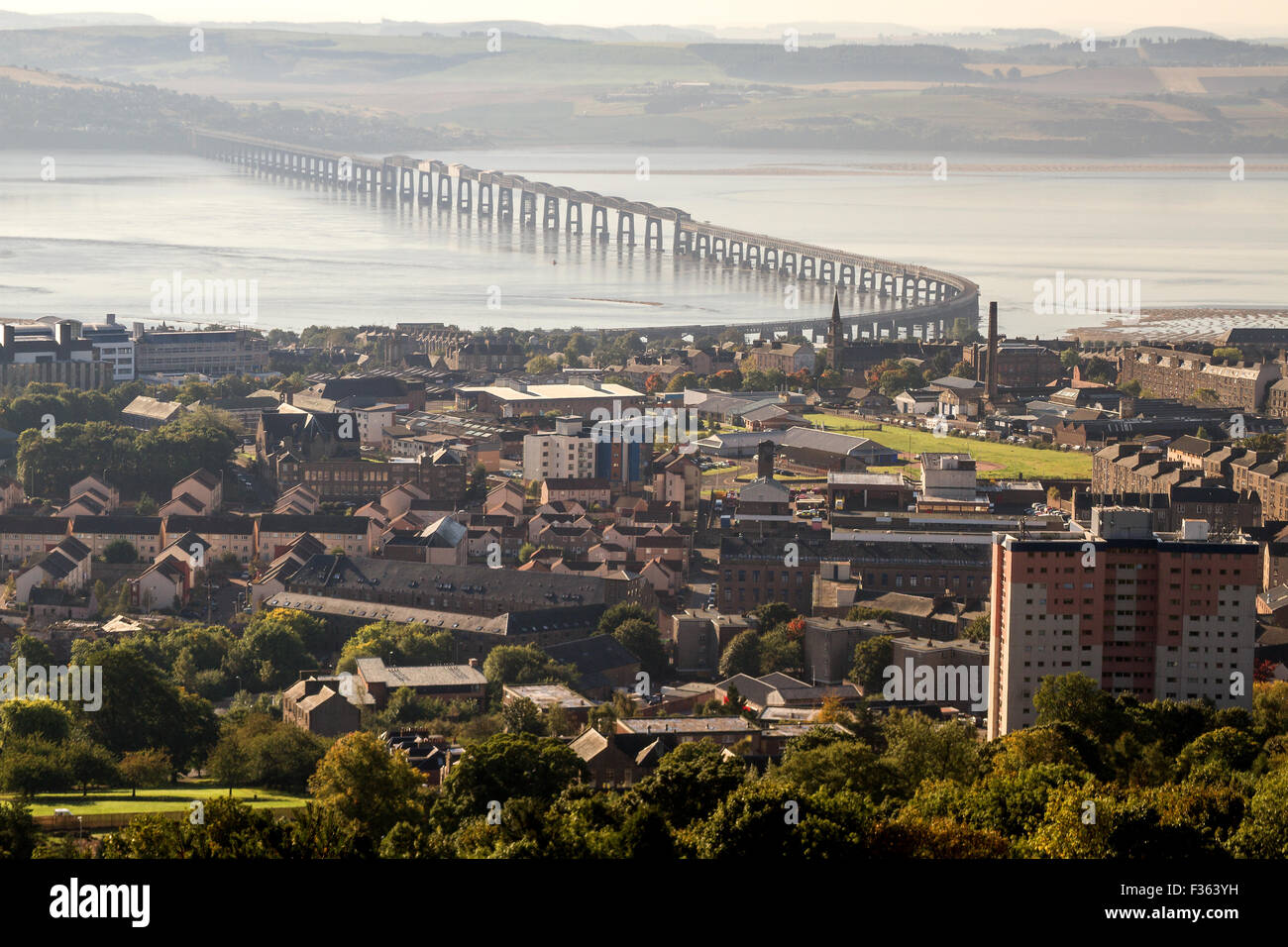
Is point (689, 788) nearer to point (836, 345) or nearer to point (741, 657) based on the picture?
point (741, 657)

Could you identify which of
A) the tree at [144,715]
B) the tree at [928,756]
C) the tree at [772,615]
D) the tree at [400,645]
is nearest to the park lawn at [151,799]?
the tree at [144,715]

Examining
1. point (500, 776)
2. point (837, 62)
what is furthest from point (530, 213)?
point (500, 776)

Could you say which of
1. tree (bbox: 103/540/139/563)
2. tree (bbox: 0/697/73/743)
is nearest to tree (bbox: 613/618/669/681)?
tree (bbox: 0/697/73/743)

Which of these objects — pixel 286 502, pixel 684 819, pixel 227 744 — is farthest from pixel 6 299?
pixel 684 819

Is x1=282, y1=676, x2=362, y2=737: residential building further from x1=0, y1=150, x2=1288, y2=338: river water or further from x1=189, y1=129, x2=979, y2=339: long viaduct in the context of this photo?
x1=189, y1=129, x2=979, y2=339: long viaduct
